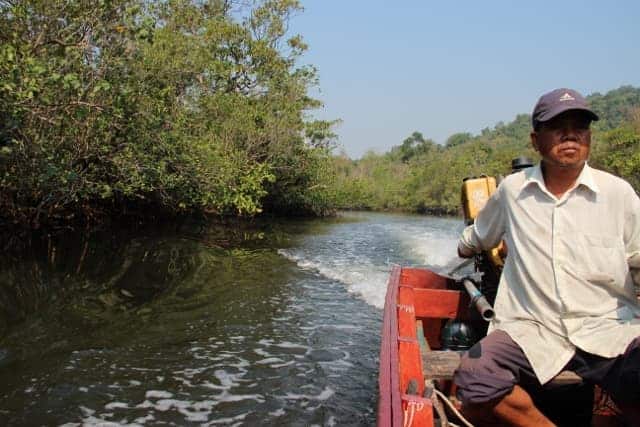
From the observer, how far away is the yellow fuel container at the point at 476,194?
4340 mm

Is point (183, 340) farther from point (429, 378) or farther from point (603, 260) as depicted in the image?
point (603, 260)

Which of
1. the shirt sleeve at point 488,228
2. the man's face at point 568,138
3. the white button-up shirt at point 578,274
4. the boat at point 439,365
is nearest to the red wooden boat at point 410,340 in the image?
the boat at point 439,365

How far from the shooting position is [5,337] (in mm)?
5176

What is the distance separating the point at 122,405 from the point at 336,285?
5.20 m

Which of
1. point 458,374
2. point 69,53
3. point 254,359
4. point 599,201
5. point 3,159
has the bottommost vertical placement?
point 254,359

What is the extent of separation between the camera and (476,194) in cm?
438

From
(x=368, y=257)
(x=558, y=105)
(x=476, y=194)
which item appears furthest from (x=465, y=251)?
(x=368, y=257)

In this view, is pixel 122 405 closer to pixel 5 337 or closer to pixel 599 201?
pixel 5 337

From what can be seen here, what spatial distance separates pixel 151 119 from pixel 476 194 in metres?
6.34

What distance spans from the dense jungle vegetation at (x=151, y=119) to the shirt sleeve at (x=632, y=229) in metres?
5.55

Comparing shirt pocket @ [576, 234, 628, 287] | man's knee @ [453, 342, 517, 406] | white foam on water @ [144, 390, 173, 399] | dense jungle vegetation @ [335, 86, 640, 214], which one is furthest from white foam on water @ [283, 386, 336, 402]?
dense jungle vegetation @ [335, 86, 640, 214]

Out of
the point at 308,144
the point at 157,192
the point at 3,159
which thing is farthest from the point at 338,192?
the point at 3,159

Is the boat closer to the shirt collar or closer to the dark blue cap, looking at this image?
the shirt collar

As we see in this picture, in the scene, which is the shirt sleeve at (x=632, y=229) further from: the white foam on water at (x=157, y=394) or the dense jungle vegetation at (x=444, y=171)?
the dense jungle vegetation at (x=444, y=171)
